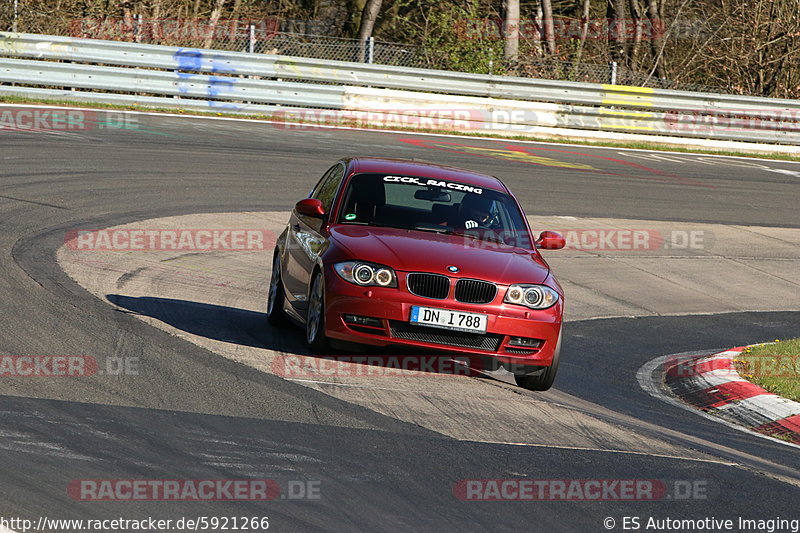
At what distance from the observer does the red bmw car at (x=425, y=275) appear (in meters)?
8.01

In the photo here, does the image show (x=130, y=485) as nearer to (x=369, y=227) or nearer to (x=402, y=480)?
(x=402, y=480)

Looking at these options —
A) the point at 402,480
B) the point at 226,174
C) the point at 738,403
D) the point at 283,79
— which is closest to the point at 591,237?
the point at 226,174

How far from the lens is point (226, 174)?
17.5 metres

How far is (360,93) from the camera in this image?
24.4 m

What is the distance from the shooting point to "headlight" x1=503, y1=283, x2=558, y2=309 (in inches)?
322

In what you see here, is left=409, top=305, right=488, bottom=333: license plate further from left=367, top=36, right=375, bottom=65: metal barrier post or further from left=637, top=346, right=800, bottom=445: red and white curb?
left=367, top=36, right=375, bottom=65: metal barrier post

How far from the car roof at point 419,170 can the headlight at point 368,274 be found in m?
1.56

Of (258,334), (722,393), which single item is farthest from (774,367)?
(258,334)

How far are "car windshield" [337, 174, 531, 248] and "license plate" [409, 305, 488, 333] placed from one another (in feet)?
3.92

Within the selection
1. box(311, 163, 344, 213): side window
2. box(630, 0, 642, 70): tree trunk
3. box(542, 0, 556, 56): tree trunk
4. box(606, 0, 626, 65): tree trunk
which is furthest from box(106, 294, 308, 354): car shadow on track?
box(630, 0, 642, 70): tree trunk

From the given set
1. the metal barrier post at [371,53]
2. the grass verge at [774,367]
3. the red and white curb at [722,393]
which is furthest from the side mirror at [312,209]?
the metal barrier post at [371,53]

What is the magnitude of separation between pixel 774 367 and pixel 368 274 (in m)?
3.78

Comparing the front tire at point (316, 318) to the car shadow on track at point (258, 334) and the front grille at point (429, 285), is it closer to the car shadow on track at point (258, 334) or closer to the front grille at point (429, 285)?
the car shadow on track at point (258, 334)

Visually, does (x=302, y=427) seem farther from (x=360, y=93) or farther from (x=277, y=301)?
(x=360, y=93)
